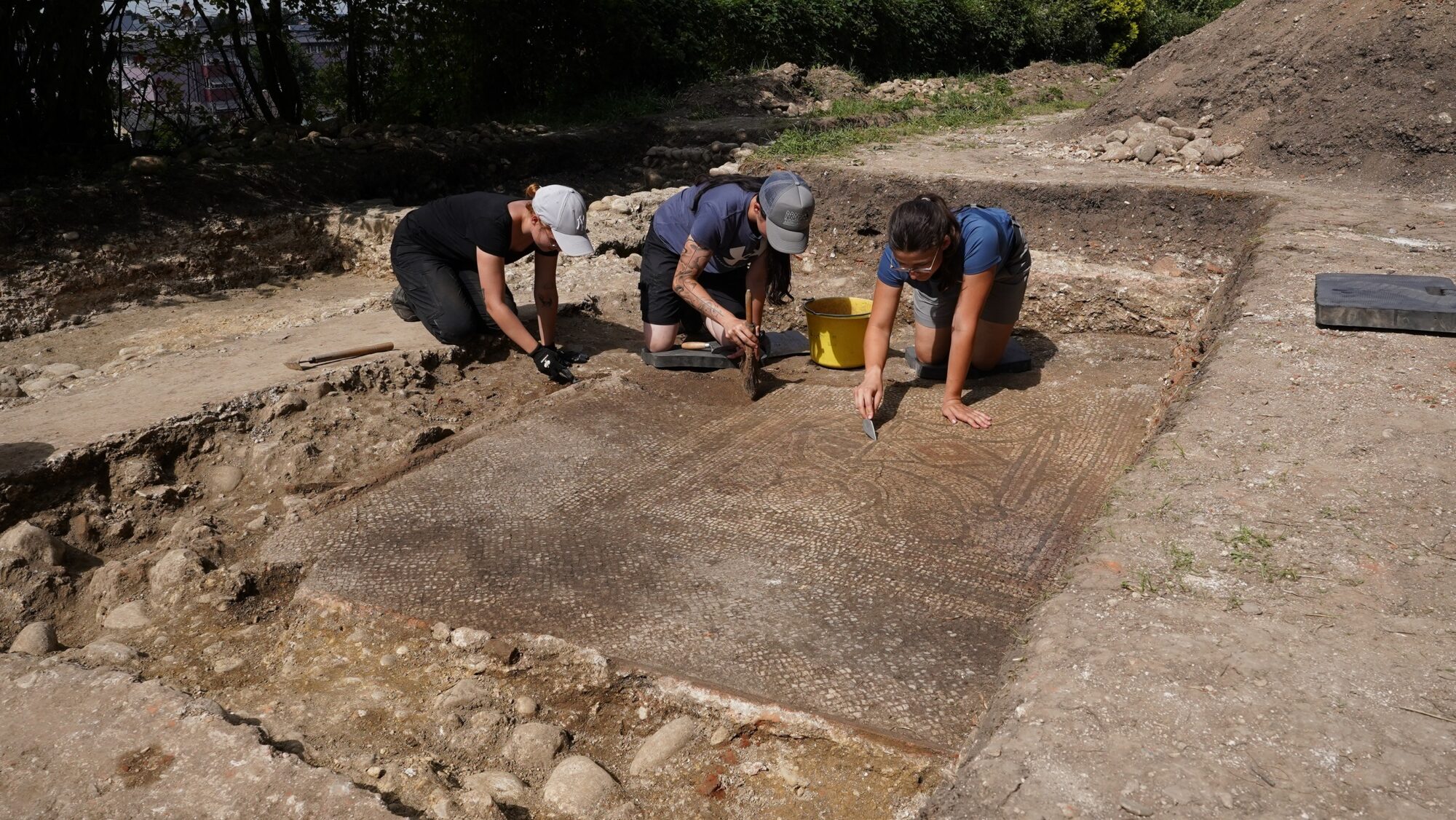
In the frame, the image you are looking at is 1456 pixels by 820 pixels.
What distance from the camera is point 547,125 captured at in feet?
35.2

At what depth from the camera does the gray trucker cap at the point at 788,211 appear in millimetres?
4195

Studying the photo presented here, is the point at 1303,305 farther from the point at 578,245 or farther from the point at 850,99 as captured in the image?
the point at 850,99

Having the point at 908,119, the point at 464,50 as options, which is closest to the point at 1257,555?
the point at 908,119

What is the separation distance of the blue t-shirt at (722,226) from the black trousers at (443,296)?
97cm

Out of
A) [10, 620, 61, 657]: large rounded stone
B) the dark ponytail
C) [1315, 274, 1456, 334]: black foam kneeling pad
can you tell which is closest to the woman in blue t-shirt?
the dark ponytail

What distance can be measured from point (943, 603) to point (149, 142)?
8.55 meters

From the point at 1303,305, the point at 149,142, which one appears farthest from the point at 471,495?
the point at 149,142

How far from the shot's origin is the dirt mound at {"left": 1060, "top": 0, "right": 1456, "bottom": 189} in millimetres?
7219

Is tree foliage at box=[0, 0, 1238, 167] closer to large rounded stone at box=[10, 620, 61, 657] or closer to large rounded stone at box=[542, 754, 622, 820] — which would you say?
large rounded stone at box=[10, 620, 61, 657]

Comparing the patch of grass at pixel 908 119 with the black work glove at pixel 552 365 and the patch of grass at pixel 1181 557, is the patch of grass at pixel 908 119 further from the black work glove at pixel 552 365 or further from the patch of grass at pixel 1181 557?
the patch of grass at pixel 1181 557

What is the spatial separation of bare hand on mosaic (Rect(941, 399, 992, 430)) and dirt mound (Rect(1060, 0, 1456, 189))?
504 centimetres

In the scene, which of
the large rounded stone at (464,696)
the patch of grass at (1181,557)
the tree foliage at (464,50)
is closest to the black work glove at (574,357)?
the large rounded stone at (464,696)

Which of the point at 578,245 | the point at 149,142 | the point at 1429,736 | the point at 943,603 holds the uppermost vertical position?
the point at 149,142

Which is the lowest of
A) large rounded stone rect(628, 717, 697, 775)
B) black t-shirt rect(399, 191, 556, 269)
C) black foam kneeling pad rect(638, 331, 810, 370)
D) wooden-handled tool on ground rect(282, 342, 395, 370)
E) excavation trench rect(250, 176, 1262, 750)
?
large rounded stone rect(628, 717, 697, 775)
